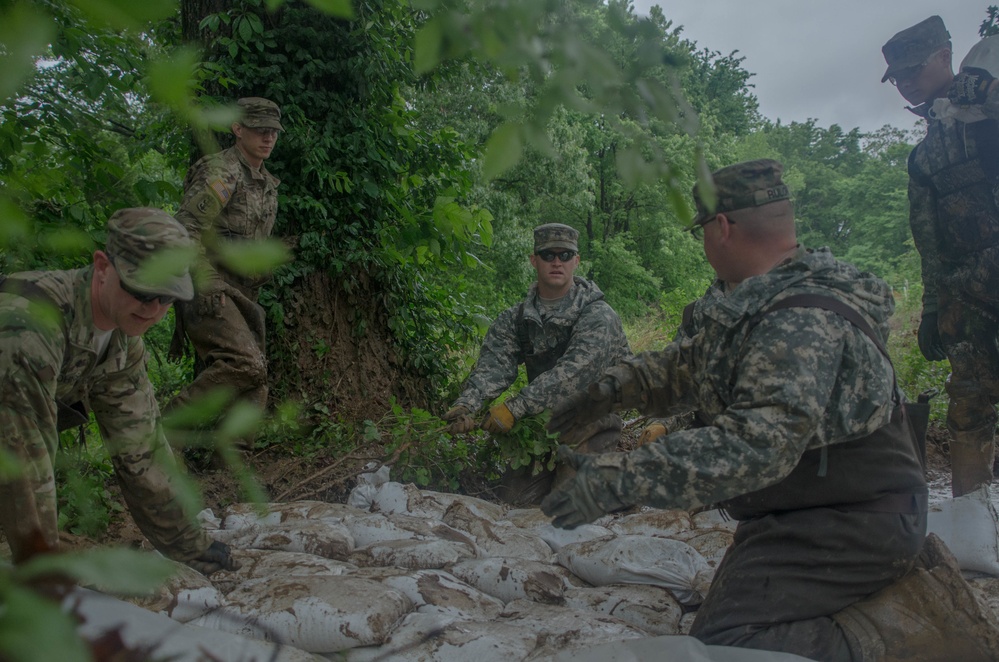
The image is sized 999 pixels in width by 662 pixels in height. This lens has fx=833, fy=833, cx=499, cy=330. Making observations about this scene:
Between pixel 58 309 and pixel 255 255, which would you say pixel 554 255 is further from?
pixel 255 255

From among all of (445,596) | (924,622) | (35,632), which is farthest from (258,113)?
(35,632)

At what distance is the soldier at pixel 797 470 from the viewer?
221 cm

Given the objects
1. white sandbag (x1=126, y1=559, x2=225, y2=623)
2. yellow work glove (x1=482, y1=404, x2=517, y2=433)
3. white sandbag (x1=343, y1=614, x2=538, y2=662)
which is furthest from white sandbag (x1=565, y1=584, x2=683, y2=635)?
yellow work glove (x1=482, y1=404, x2=517, y2=433)

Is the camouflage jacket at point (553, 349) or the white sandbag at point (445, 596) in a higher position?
the camouflage jacket at point (553, 349)

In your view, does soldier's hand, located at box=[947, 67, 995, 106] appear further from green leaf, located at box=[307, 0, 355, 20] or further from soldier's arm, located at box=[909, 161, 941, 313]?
green leaf, located at box=[307, 0, 355, 20]

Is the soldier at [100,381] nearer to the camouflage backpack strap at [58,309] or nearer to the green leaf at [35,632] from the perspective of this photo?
the camouflage backpack strap at [58,309]

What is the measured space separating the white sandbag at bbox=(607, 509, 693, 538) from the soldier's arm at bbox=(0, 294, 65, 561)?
2.29 meters

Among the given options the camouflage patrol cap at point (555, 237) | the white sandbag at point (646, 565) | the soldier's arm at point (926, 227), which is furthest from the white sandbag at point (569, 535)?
the soldier's arm at point (926, 227)

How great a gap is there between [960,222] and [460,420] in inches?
117

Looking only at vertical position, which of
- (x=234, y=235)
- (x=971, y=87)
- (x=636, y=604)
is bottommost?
(x=636, y=604)

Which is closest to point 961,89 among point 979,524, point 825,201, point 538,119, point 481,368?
point 979,524

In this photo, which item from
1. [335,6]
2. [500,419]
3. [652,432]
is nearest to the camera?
[335,6]

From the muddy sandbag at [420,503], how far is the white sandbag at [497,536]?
6 cm

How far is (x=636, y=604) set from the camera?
112 inches
